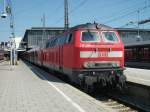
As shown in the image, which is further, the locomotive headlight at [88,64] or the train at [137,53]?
the train at [137,53]

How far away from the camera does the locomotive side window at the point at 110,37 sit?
15.0 m

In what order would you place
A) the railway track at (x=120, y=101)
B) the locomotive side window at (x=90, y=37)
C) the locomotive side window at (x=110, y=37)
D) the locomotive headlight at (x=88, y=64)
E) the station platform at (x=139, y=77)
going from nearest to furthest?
the railway track at (x=120, y=101)
the locomotive headlight at (x=88, y=64)
the locomotive side window at (x=90, y=37)
the locomotive side window at (x=110, y=37)
the station platform at (x=139, y=77)

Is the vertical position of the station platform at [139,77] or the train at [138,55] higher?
the train at [138,55]

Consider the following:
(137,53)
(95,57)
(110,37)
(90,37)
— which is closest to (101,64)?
(95,57)

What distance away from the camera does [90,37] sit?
14883 mm

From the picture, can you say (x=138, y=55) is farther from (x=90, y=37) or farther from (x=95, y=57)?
(x=95, y=57)

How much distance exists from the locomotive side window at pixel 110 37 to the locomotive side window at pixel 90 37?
336 mm

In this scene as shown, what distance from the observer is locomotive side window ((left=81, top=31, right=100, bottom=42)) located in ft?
48.4

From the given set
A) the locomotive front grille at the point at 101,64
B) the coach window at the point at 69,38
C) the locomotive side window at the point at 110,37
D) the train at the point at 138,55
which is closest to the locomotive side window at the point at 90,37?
the locomotive side window at the point at 110,37

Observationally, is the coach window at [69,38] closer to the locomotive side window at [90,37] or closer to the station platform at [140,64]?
the locomotive side window at [90,37]

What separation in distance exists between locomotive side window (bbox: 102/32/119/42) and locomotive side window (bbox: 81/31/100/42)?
0.34 m

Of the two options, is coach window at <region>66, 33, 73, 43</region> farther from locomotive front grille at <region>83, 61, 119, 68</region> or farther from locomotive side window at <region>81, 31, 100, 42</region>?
locomotive front grille at <region>83, 61, 119, 68</region>

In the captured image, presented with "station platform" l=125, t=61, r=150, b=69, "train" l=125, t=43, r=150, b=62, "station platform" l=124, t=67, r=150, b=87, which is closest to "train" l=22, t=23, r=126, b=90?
"station platform" l=124, t=67, r=150, b=87

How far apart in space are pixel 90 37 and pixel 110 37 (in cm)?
92
